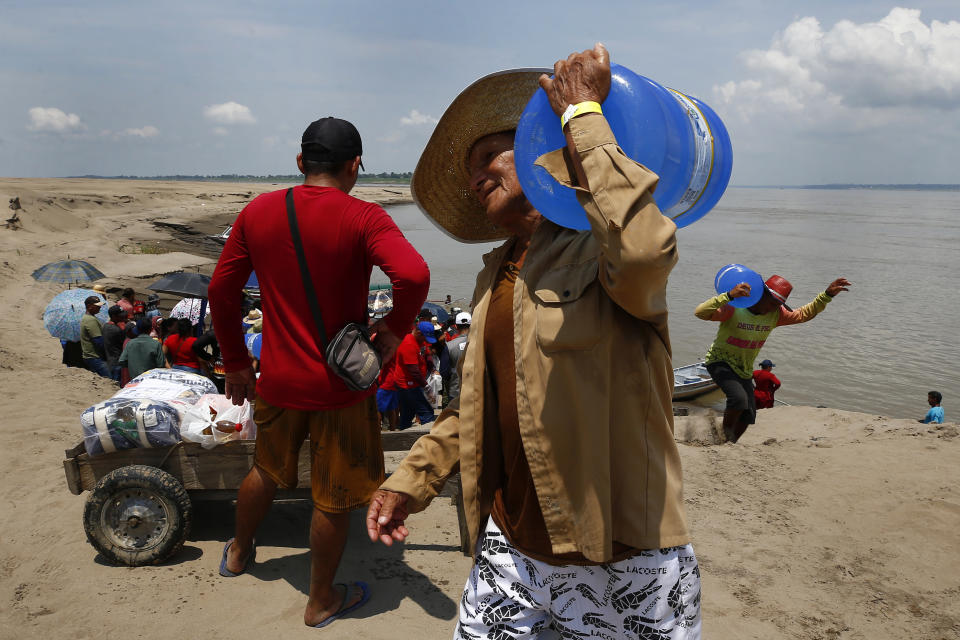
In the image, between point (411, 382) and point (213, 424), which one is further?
point (411, 382)

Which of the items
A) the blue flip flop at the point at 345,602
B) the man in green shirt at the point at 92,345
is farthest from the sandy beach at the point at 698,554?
the man in green shirt at the point at 92,345

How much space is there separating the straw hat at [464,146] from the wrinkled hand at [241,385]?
132 cm

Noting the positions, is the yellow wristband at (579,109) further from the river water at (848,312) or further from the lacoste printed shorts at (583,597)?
the river water at (848,312)

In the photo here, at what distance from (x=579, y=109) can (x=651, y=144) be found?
0.70ft

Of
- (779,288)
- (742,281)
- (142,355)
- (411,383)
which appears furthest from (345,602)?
(779,288)

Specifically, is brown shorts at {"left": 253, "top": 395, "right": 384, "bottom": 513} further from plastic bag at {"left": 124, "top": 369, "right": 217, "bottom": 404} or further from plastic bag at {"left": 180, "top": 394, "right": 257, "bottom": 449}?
plastic bag at {"left": 124, "top": 369, "right": 217, "bottom": 404}

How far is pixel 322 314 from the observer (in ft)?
9.23

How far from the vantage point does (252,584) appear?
136 inches

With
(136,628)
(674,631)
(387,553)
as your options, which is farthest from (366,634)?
(674,631)

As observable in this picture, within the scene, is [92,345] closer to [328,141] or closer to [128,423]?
[128,423]

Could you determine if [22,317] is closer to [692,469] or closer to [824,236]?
[692,469]

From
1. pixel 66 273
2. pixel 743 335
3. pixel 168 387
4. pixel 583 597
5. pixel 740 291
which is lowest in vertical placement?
pixel 66 273

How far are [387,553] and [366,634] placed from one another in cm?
77

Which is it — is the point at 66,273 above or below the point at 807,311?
below
